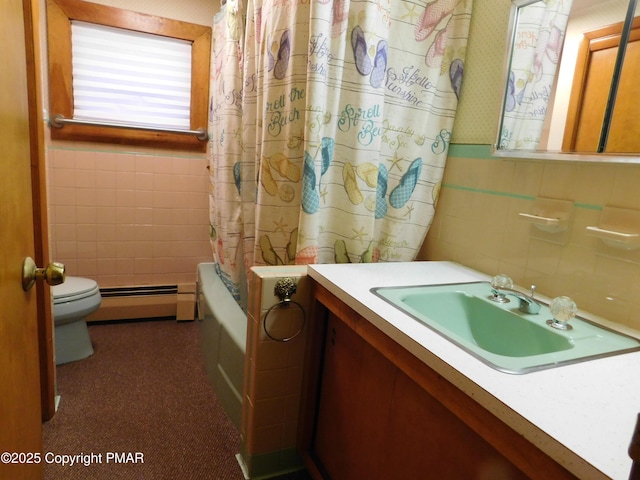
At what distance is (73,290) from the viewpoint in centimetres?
219

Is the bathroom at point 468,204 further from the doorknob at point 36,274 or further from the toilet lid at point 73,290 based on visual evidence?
the doorknob at point 36,274

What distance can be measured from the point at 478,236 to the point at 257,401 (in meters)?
0.99

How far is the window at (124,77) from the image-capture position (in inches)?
94.7

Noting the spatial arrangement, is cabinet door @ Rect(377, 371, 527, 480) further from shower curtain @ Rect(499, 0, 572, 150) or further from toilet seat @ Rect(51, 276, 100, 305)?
toilet seat @ Rect(51, 276, 100, 305)

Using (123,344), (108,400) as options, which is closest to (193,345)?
(123,344)

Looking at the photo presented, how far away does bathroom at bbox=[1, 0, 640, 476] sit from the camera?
1.10 metres

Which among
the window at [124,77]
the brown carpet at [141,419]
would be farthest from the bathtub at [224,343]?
the window at [124,77]

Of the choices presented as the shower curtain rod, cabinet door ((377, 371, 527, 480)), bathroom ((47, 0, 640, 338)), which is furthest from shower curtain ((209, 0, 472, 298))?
the shower curtain rod

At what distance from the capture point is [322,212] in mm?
1476

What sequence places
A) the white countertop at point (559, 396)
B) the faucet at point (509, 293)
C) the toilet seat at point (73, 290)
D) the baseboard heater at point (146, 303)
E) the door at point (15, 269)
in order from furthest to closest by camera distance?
the baseboard heater at point (146, 303) < the toilet seat at point (73, 290) < the faucet at point (509, 293) < the door at point (15, 269) < the white countertop at point (559, 396)

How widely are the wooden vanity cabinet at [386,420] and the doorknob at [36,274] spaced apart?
707 millimetres

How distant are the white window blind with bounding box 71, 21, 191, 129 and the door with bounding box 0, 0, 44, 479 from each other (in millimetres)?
1929

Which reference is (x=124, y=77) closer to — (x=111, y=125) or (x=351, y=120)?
(x=111, y=125)

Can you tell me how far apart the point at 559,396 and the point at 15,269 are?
102 cm
